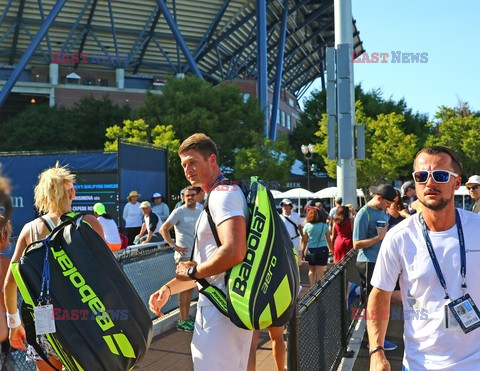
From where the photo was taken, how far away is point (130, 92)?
61250 mm

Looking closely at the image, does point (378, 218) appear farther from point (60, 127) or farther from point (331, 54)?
point (60, 127)

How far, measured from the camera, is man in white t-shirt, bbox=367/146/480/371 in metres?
2.66

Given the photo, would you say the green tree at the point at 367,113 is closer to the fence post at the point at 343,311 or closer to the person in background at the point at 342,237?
the person in background at the point at 342,237

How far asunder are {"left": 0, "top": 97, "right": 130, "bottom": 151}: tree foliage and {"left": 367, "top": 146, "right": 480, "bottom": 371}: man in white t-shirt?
49599 millimetres

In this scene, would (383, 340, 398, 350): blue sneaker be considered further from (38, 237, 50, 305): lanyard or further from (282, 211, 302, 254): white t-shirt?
(38, 237, 50, 305): lanyard

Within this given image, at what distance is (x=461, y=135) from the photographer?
44656 millimetres

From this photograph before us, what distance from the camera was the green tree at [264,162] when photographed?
3684cm

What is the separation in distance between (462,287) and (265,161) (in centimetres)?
3505

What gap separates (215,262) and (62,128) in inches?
2004

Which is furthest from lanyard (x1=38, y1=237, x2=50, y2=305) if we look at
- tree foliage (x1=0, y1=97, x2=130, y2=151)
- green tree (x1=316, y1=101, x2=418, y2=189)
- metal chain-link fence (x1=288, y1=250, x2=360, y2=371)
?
tree foliage (x1=0, y1=97, x2=130, y2=151)

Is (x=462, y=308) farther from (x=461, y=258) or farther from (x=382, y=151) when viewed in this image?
(x=382, y=151)

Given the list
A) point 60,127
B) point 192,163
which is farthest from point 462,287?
point 60,127

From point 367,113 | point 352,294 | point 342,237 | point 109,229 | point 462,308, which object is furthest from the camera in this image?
point 367,113

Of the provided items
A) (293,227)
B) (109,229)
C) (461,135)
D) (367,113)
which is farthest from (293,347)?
(367,113)
